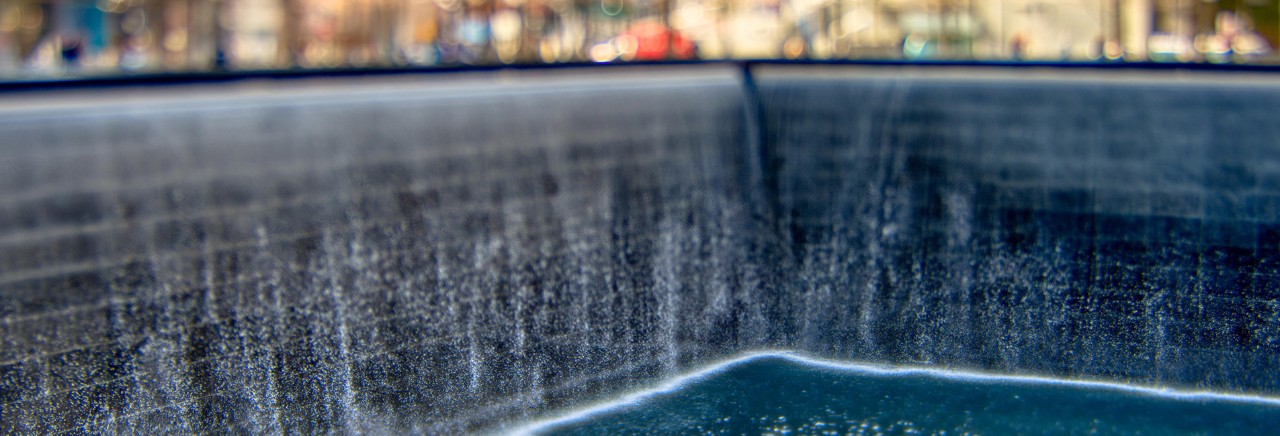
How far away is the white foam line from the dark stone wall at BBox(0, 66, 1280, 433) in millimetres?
99

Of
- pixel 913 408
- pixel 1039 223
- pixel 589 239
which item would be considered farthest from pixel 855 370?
pixel 589 239

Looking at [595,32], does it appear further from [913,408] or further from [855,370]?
[913,408]

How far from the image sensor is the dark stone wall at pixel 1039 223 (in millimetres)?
7758

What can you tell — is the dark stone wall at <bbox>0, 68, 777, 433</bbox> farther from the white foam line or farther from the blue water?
the blue water

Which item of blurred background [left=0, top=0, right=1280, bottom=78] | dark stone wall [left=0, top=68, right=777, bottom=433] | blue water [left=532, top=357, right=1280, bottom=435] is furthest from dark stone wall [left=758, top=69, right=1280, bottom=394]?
dark stone wall [left=0, top=68, right=777, bottom=433]

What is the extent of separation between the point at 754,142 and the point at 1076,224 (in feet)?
9.32

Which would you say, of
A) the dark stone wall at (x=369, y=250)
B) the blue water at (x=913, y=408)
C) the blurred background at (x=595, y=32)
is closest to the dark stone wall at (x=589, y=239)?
the dark stone wall at (x=369, y=250)

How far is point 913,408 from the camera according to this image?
313 inches

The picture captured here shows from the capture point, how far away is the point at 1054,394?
319 inches

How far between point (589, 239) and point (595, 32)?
233 centimetres

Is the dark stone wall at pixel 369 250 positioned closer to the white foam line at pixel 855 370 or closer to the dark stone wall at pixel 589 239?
the dark stone wall at pixel 589 239

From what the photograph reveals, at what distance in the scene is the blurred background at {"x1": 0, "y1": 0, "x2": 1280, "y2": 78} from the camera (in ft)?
20.8

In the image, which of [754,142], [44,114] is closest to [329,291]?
[44,114]

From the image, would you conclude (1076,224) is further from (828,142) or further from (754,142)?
(754,142)
